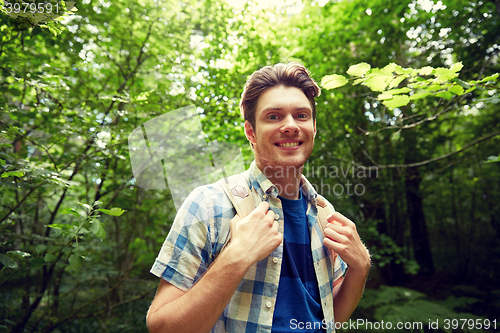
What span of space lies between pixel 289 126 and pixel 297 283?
33.7 inches

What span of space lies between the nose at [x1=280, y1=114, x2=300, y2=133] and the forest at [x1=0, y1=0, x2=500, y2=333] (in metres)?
0.64

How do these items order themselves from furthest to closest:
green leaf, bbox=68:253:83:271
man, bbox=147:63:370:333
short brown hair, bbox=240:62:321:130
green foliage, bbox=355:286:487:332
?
green foliage, bbox=355:286:487:332
green leaf, bbox=68:253:83:271
short brown hair, bbox=240:62:321:130
man, bbox=147:63:370:333

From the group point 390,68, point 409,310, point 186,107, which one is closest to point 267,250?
point 390,68

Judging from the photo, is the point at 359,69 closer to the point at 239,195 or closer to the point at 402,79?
the point at 402,79

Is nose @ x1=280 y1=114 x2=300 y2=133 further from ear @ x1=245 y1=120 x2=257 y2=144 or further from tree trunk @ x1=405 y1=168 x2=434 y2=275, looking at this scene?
tree trunk @ x1=405 y1=168 x2=434 y2=275

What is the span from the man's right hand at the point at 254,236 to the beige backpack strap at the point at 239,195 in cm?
7


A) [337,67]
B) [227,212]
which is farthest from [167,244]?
[337,67]

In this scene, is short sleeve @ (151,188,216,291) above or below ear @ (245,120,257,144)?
below

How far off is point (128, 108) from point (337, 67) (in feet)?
10.7

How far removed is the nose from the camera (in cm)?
147

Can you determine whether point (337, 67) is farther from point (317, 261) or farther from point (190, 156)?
point (317, 261)

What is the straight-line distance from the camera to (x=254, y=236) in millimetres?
1178

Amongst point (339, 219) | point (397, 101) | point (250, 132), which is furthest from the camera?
point (397, 101)

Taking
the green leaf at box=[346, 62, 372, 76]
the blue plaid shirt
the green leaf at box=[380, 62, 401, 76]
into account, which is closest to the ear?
the blue plaid shirt
